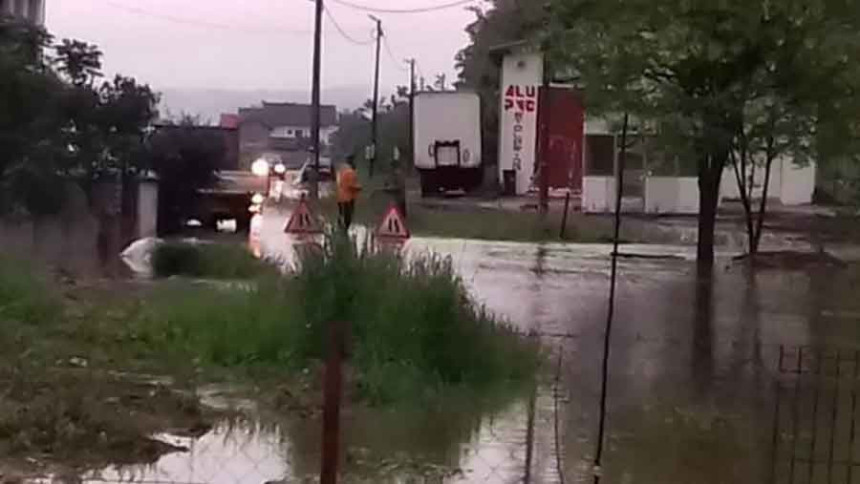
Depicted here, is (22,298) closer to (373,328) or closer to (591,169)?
(373,328)

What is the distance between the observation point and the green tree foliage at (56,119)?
22.4 meters

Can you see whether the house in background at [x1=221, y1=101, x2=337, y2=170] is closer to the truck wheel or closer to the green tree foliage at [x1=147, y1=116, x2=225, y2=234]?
the truck wheel

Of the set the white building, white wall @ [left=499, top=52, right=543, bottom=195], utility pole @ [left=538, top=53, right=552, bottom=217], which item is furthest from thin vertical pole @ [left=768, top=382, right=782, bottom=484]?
white wall @ [left=499, top=52, right=543, bottom=195]

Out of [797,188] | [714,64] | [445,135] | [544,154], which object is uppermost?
[714,64]

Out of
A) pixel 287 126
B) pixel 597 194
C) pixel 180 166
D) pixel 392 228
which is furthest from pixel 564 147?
pixel 287 126

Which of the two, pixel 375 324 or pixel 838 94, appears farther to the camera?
pixel 838 94

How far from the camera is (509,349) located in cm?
1274

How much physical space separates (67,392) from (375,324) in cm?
264

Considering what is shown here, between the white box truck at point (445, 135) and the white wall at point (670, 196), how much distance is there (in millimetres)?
10811

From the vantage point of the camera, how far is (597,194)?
44.4m

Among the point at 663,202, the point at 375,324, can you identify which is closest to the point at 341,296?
the point at 375,324

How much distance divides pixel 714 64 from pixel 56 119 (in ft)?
31.3

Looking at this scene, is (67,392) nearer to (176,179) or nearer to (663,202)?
(176,179)

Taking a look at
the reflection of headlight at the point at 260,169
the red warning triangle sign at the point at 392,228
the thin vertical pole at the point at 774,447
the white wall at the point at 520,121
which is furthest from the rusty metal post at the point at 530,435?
the white wall at the point at 520,121
